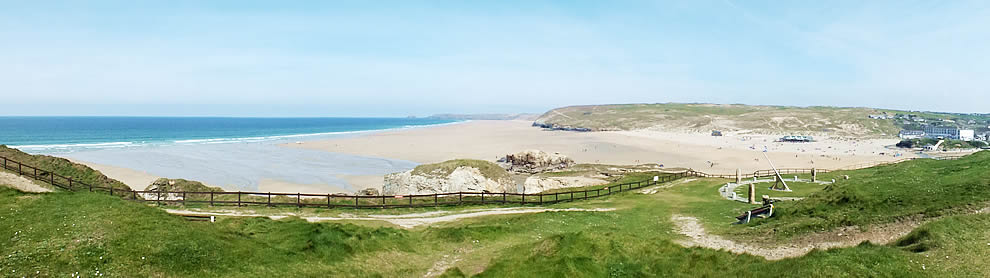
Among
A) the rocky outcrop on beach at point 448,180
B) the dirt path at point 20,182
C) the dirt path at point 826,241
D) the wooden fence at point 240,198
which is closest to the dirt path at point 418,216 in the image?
the wooden fence at point 240,198

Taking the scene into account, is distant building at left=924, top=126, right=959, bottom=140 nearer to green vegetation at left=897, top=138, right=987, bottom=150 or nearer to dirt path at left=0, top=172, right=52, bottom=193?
green vegetation at left=897, top=138, right=987, bottom=150

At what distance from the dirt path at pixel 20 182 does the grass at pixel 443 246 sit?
6041 mm

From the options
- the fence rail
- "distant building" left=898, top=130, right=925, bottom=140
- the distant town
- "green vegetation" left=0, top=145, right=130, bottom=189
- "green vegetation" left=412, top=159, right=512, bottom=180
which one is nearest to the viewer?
the fence rail

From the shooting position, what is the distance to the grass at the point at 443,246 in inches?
489

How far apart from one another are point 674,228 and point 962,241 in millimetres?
11512

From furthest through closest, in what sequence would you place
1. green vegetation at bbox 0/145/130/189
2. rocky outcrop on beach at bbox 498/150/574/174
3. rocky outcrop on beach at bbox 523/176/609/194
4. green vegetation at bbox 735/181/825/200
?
rocky outcrop on beach at bbox 498/150/574/174
rocky outcrop on beach at bbox 523/176/609/194
green vegetation at bbox 735/181/825/200
green vegetation at bbox 0/145/130/189

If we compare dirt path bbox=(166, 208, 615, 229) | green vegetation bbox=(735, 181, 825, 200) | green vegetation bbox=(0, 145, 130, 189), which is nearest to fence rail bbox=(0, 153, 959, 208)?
green vegetation bbox=(0, 145, 130, 189)

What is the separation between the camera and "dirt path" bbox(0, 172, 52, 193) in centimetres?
2274

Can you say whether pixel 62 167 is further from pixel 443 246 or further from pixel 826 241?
pixel 826 241

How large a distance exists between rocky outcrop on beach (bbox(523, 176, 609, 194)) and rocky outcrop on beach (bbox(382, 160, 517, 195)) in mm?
2528

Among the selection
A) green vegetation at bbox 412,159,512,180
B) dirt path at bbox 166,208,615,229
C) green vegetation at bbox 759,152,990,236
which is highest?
green vegetation at bbox 759,152,990,236

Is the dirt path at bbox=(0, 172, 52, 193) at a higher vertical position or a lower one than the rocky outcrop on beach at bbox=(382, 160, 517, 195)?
higher

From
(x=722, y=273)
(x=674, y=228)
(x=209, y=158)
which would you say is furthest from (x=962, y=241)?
(x=209, y=158)

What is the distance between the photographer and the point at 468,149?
102688mm
